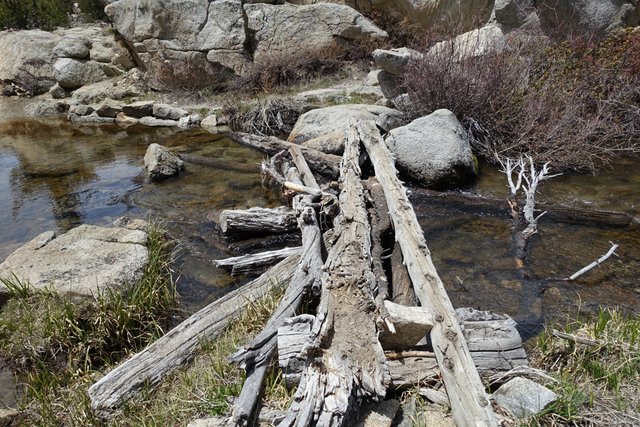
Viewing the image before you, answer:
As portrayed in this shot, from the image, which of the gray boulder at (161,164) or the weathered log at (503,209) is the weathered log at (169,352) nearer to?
the weathered log at (503,209)

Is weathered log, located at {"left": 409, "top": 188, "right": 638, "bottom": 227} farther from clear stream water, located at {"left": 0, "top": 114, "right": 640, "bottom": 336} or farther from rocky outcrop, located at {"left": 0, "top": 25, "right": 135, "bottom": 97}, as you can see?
rocky outcrop, located at {"left": 0, "top": 25, "right": 135, "bottom": 97}

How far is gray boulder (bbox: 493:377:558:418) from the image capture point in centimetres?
274

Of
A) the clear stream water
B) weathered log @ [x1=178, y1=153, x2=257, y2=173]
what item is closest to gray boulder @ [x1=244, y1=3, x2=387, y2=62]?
the clear stream water

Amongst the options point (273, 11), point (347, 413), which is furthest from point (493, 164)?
point (273, 11)

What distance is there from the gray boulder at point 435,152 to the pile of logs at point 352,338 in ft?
8.15

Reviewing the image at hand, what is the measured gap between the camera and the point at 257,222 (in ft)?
19.4

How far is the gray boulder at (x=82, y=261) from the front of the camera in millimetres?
4480

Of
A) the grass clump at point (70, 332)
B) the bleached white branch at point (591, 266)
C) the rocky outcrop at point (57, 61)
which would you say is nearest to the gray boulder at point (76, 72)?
the rocky outcrop at point (57, 61)

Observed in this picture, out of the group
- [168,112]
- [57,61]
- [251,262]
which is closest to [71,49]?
[57,61]

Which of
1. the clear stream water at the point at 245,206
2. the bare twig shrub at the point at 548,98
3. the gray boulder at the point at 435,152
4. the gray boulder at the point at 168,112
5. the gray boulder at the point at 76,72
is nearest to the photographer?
the clear stream water at the point at 245,206

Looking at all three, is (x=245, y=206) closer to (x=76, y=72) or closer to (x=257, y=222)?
(x=257, y=222)

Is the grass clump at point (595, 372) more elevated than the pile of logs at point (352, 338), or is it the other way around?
the pile of logs at point (352, 338)

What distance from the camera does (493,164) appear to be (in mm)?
8086

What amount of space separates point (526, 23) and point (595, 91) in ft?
12.4
